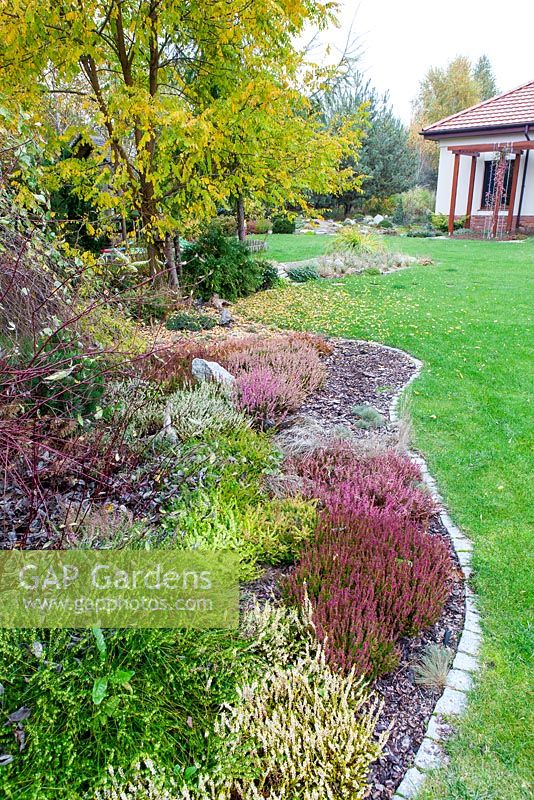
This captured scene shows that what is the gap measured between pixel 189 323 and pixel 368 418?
367cm

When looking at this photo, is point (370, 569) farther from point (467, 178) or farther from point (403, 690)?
point (467, 178)

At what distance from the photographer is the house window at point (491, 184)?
20.3 m

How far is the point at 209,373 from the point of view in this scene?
14.5 ft

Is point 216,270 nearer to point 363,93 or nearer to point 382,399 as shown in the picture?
point 382,399

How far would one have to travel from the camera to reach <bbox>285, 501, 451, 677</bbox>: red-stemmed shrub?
2.10 metres

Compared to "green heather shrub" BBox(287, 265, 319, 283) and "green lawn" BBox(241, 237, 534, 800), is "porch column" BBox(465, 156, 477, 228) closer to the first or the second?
"green lawn" BBox(241, 237, 534, 800)

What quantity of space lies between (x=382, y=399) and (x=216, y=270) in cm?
480

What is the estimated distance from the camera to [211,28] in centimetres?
643

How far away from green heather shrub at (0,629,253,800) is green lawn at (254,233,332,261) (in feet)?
39.5

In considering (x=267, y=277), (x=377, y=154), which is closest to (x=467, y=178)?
(x=377, y=154)

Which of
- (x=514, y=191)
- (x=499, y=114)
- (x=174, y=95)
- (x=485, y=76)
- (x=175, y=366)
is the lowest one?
(x=175, y=366)

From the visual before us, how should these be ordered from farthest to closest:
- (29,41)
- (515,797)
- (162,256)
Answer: (162,256), (29,41), (515,797)

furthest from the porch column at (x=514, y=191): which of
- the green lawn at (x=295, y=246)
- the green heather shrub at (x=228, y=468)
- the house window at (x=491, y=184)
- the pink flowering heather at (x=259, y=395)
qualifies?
the green heather shrub at (x=228, y=468)

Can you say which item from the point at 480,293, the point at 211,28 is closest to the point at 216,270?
the point at 211,28
